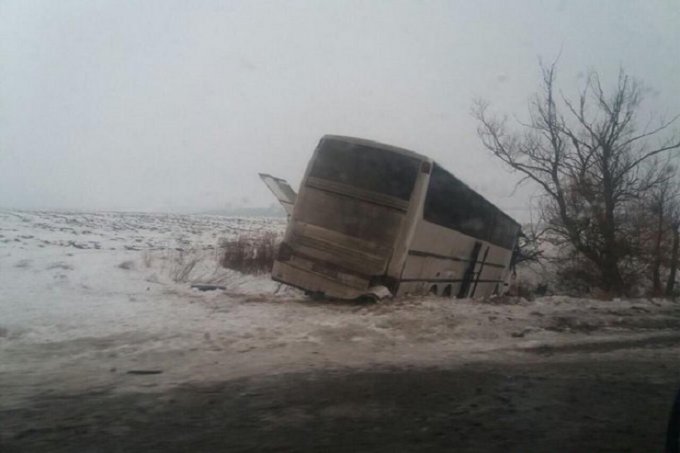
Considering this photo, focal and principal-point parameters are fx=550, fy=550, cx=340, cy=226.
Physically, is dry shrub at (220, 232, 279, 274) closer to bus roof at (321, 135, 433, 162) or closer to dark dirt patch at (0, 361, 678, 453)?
bus roof at (321, 135, 433, 162)

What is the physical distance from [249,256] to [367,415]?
14113 mm

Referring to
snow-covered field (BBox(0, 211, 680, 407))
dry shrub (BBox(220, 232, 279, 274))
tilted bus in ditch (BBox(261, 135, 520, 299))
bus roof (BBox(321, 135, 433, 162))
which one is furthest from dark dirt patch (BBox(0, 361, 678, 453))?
dry shrub (BBox(220, 232, 279, 274))

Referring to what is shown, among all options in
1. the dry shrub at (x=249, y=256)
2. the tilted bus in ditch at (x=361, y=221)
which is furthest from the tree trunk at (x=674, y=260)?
the dry shrub at (x=249, y=256)

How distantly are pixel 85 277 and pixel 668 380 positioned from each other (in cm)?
1128

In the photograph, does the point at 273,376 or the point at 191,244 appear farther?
the point at 191,244

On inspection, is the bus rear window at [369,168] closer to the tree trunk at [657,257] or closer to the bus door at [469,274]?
the bus door at [469,274]

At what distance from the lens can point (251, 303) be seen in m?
10.4

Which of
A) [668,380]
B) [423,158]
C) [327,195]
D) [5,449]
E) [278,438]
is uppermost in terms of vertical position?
[423,158]

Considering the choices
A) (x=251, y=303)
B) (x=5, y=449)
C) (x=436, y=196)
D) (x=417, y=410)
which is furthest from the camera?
(x=436, y=196)

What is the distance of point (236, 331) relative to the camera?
26.0 feet

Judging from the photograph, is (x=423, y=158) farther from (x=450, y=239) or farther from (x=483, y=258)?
(x=483, y=258)

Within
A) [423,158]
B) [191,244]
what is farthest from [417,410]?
[191,244]

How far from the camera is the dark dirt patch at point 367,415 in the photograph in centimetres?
402

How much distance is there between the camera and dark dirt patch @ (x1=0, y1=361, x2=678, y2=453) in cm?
402
